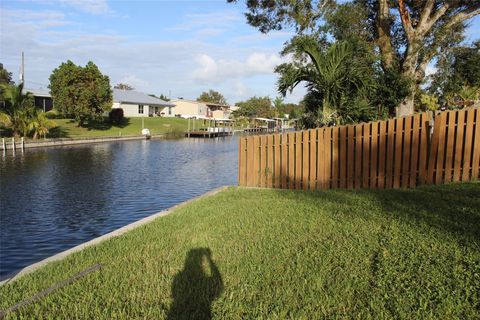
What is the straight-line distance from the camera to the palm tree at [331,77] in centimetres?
1120

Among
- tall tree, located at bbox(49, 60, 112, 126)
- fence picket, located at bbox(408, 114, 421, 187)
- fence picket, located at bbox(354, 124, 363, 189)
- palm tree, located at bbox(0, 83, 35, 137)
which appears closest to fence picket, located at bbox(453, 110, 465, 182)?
fence picket, located at bbox(408, 114, 421, 187)

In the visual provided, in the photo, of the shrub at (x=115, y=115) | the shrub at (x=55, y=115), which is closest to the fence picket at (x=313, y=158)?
the shrub at (x=115, y=115)

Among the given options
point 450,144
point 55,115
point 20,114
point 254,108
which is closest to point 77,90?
point 55,115

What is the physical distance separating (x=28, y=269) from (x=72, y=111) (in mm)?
43981

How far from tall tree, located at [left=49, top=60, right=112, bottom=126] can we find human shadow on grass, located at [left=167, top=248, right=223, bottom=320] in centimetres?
4464

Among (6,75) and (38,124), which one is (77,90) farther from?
(6,75)

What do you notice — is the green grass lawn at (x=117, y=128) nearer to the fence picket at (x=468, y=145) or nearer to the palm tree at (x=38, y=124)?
the palm tree at (x=38, y=124)

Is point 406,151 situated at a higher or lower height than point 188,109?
lower

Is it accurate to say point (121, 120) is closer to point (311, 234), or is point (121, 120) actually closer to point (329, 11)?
point (329, 11)

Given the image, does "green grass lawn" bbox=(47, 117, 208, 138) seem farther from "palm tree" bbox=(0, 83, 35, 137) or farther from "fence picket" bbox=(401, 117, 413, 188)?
"fence picket" bbox=(401, 117, 413, 188)

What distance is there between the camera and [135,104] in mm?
70375

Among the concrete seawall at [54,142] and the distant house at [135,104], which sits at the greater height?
the distant house at [135,104]

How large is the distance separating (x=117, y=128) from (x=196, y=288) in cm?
5163

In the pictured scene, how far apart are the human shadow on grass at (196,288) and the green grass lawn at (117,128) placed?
37865 mm
